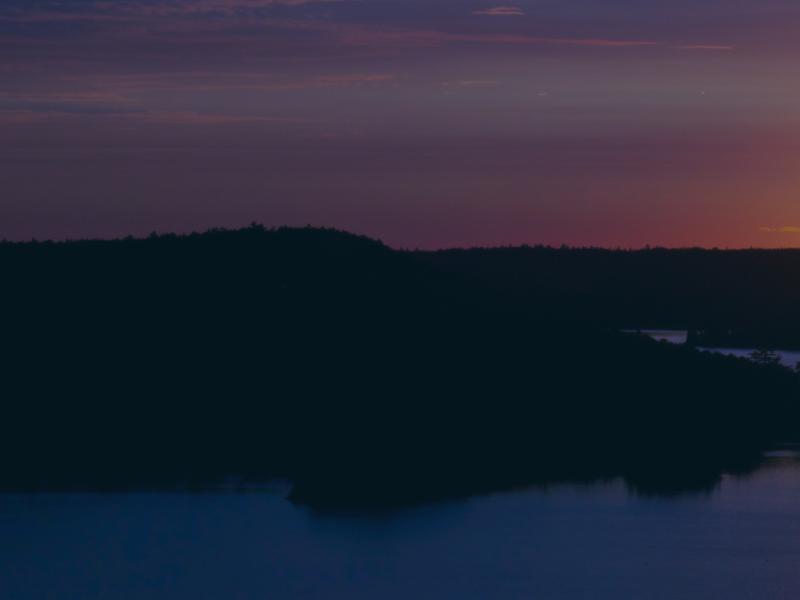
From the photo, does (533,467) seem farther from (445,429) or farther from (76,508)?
(76,508)

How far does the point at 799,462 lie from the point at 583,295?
861 inches

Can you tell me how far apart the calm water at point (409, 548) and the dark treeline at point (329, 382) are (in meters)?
1.10

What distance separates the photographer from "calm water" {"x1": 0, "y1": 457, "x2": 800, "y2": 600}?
15188mm

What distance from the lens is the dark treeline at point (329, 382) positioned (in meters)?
20.6

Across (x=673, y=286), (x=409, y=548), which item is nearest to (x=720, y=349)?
(x=673, y=286)

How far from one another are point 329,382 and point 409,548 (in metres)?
5.53

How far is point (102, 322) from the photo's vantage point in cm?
2300

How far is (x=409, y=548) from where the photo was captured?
16.7 metres

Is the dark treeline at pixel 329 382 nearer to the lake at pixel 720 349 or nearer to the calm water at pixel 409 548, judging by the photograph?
the calm water at pixel 409 548

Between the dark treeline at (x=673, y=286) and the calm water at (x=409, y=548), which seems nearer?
the calm water at (x=409, y=548)

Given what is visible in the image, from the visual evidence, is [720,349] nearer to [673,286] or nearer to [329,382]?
[673,286]

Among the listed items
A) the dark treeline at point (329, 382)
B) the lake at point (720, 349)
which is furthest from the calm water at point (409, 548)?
the lake at point (720, 349)

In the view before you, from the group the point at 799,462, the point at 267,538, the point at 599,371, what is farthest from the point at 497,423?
the point at 267,538

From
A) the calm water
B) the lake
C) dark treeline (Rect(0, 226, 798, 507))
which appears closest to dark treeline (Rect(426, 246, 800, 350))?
the lake
